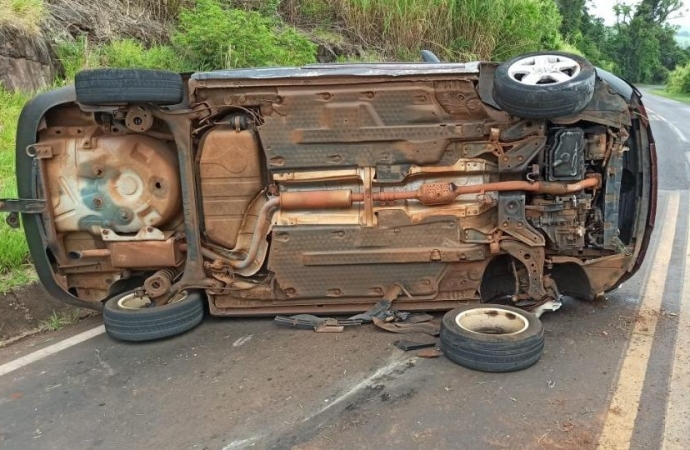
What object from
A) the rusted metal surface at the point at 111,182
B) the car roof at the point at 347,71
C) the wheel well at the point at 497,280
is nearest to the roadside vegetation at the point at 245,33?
the rusted metal surface at the point at 111,182

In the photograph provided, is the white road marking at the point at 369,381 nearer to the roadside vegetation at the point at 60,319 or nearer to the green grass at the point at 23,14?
the roadside vegetation at the point at 60,319

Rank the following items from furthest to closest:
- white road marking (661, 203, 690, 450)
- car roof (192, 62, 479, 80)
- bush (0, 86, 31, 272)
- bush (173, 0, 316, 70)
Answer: bush (173, 0, 316, 70), bush (0, 86, 31, 272), car roof (192, 62, 479, 80), white road marking (661, 203, 690, 450)

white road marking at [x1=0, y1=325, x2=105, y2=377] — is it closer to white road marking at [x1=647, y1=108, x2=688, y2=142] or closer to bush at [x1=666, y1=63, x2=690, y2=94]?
white road marking at [x1=647, y1=108, x2=688, y2=142]

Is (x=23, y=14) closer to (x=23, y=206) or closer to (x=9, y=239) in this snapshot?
(x=9, y=239)

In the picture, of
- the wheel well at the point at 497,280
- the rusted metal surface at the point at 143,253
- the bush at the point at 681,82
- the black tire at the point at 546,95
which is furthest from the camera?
the bush at the point at 681,82

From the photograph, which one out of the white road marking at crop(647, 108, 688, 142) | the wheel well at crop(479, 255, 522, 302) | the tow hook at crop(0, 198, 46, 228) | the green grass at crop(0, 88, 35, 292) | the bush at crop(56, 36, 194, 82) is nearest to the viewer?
the tow hook at crop(0, 198, 46, 228)

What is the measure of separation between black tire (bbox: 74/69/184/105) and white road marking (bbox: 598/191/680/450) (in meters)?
3.43

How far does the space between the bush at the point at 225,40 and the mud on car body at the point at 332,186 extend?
17.4 feet

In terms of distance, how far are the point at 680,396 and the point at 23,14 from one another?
9042 mm

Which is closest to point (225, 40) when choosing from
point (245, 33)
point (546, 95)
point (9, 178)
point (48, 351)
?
point (245, 33)

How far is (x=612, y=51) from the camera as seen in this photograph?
5784cm

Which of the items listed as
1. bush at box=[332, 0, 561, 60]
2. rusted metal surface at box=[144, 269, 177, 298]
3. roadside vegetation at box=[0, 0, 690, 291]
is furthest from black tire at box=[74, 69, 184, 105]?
bush at box=[332, 0, 561, 60]

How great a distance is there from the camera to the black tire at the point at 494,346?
3.43 metres

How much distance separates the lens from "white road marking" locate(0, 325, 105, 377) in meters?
3.78
